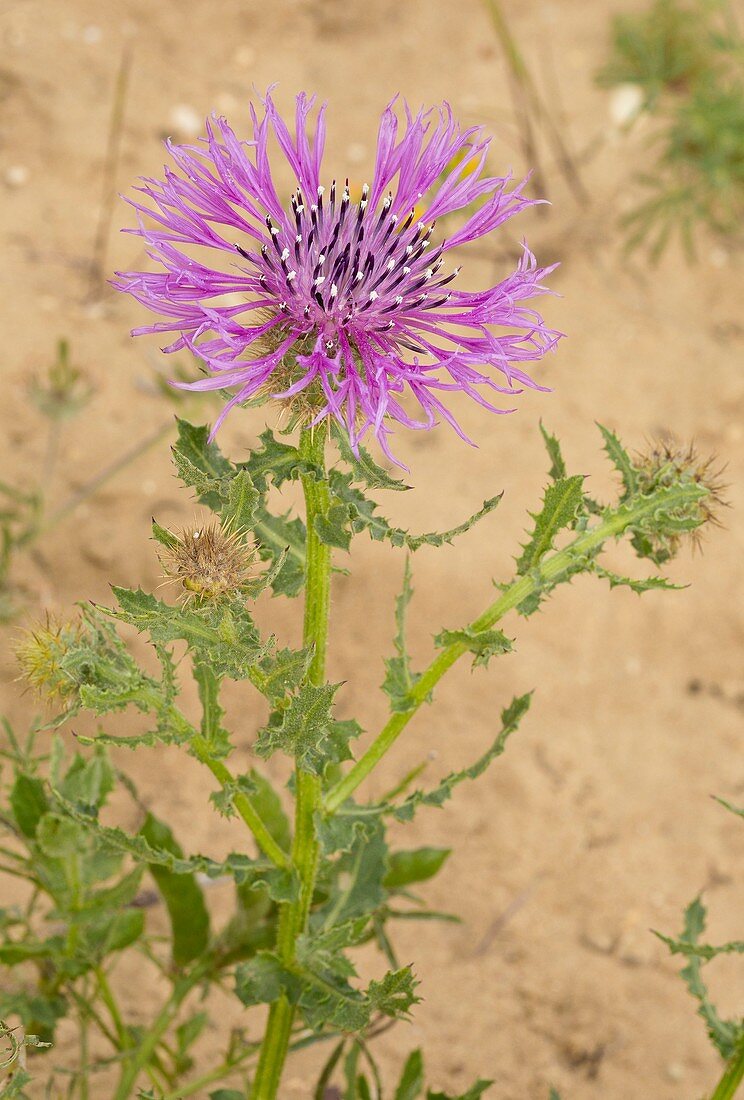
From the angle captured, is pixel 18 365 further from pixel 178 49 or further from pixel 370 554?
pixel 178 49

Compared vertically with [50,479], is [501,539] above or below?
above

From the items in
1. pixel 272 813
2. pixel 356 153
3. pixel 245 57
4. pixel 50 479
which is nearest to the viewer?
pixel 272 813

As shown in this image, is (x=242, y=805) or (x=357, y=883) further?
(x=357, y=883)

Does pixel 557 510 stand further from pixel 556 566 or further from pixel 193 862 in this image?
pixel 193 862

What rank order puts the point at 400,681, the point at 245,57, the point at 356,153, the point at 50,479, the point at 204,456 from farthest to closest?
1. the point at 245,57
2. the point at 356,153
3. the point at 50,479
4. the point at 400,681
5. the point at 204,456

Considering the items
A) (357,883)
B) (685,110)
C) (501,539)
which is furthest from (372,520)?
(685,110)
